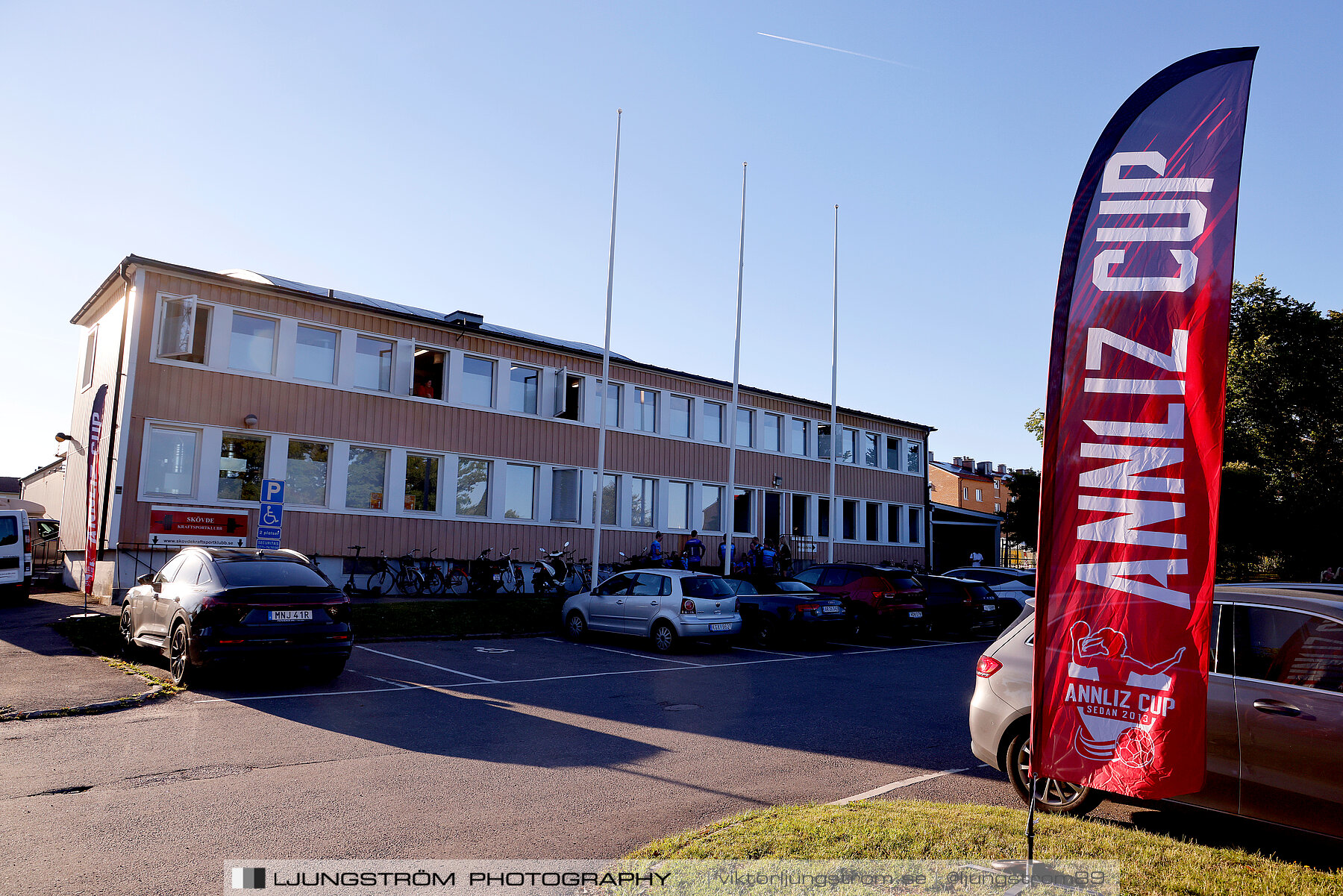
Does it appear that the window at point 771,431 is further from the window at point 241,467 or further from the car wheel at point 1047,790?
the car wheel at point 1047,790

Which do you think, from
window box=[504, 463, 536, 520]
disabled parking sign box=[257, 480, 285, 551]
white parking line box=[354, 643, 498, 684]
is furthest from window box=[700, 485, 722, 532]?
white parking line box=[354, 643, 498, 684]

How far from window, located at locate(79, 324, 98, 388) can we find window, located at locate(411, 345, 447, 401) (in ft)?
26.5

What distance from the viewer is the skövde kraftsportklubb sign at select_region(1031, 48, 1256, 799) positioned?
4180 millimetres

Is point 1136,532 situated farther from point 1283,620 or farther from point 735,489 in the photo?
point 735,489

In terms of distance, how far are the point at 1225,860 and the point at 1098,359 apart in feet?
9.01

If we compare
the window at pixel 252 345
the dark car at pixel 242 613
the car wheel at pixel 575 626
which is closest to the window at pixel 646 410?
the window at pixel 252 345

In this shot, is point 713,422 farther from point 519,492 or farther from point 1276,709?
point 1276,709

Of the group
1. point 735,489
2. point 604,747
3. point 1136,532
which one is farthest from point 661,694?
point 735,489

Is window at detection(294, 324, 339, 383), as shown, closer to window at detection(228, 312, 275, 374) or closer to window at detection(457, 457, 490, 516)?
window at detection(228, 312, 275, 374)

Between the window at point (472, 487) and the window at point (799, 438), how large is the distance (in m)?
13.0

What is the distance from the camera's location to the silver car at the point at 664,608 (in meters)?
16.0

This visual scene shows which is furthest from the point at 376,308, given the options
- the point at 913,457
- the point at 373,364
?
the point at 913,457

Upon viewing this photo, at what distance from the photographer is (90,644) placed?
44.1 ft

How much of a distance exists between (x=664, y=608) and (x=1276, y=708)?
11.7 metres
